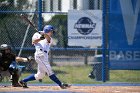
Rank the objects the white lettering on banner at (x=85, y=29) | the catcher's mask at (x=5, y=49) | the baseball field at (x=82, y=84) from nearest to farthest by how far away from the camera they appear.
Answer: the baseball field at (x=82, y=84), the catcher's mask at (x=5, y=49), the white lettering on banner at (x=85, y=29)

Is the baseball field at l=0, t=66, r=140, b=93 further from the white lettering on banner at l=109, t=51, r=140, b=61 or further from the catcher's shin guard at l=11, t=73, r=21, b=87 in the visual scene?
the white lettering on banner at l=109, t=51, r=140, b=61

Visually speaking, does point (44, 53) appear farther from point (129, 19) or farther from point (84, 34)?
point (129, 19)

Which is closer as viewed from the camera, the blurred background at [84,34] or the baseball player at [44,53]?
the baseball player at [44,53]

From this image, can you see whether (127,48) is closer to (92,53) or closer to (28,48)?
(92,53)

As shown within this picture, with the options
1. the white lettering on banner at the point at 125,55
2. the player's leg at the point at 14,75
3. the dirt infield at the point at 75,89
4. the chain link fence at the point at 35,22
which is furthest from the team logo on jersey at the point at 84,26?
the player's leg at the point at 14,75

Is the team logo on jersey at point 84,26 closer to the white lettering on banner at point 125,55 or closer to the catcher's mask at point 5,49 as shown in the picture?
the white lettering on banner at point 125,55

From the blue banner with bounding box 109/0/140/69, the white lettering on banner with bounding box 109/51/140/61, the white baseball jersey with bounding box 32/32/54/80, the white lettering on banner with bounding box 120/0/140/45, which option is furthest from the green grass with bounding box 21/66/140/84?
the white baseball jersey with bounding box 32/32/54/80

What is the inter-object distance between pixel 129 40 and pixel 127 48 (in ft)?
0.91

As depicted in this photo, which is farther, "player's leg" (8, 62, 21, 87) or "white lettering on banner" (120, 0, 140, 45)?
"white lettering on banner" (120, 0, 140, 45)

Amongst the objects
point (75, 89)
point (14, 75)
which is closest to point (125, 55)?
point (75, 89)

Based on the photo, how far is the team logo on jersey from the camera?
56.5 ft

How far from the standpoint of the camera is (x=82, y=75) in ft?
58.5

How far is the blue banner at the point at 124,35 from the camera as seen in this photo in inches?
685

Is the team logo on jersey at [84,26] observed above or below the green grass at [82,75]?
above
